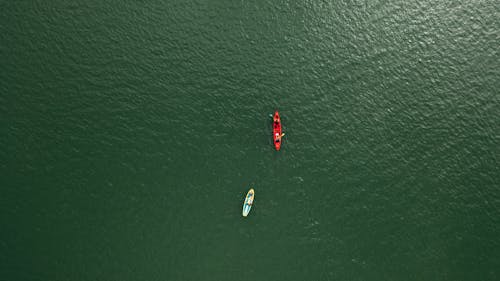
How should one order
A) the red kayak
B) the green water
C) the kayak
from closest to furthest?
1. the green water
2. the kayak
3. the red kayak

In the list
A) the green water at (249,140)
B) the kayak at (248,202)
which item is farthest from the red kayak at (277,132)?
the kayak at (248,202)

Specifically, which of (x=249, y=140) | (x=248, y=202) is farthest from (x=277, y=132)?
(x=248, y=202)

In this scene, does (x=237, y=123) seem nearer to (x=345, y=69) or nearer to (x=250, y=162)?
(x=250, y=162)

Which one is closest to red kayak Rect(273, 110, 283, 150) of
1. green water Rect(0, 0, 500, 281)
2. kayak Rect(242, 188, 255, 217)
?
green water Rect(0, 0, 500, 281)

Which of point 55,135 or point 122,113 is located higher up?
point 122,113

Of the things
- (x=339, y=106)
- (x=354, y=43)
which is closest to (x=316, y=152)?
(x=339, y=106)

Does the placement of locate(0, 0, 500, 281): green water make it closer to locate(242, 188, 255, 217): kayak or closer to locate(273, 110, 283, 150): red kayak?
locate(242, 188, 255, 217): kayak

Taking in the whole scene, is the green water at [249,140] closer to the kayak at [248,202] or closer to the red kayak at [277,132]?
the kayak at [248,202]
